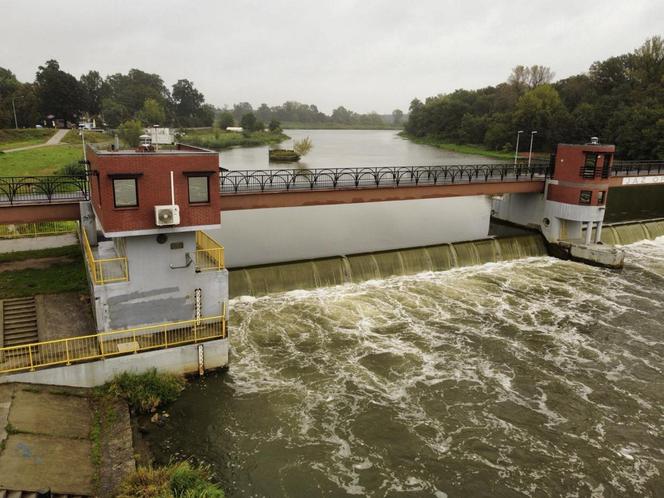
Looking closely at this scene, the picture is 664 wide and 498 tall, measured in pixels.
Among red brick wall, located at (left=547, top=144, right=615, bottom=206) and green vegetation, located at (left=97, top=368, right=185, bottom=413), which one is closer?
green vegetation, located at (left=97, top=368, right=185, bottom=413)

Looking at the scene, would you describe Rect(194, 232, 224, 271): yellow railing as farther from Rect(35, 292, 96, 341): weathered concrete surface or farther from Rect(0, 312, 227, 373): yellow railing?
Rect(35, 292, 96, 341): weathered concrete surface

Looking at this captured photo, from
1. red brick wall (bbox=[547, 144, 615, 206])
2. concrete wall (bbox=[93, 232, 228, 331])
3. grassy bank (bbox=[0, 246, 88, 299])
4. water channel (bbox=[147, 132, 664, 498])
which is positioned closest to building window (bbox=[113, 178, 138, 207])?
concrete wall (bbox=[93, 232, 228, 331])

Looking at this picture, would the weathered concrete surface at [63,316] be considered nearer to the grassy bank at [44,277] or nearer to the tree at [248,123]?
the grassy bank at [44,277]

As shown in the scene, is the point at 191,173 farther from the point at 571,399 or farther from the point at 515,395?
the point at 571,399

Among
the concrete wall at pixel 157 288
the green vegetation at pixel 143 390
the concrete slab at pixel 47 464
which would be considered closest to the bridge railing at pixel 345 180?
the concrete wall at pixel 157 288

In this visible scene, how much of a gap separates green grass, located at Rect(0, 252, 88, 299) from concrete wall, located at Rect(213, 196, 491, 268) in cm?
1163

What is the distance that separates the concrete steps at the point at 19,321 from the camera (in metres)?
18.3

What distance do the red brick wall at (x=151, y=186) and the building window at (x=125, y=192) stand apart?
0.51 feet

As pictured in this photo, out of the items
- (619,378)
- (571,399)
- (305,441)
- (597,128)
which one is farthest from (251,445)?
(597,128)

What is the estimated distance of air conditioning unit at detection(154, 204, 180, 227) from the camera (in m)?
18.1

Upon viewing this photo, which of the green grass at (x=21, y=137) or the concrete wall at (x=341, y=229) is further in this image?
the green grass at (x=21, y=137)

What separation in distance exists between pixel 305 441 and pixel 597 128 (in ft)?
307

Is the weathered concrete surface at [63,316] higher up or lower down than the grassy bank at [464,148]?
lower down

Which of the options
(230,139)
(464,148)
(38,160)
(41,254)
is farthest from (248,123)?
(41,254)
